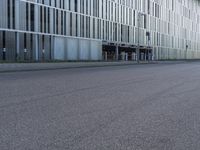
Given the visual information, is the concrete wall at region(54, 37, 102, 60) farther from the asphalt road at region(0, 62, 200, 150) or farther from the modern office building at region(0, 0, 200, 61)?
the asphalt road at region(0, 62, 200, 150)

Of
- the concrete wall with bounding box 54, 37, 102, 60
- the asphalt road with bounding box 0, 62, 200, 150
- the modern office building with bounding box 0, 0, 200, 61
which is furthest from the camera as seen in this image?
the concrete wall with bounding box 54, 37, 102, 60

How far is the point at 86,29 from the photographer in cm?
4869

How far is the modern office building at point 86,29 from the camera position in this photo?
37263mm

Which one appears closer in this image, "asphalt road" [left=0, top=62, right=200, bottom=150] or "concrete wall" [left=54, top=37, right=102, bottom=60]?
"asphalt road" [left=0, top=62, right=200, bottom=150]

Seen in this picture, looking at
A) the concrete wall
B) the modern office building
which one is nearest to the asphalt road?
the modern office building

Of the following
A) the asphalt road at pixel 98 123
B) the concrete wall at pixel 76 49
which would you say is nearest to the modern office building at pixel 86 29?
the concrete wall at pixel 76 49

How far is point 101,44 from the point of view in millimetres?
52031

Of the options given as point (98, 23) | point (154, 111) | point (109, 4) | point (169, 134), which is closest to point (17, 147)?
point (169, 134)

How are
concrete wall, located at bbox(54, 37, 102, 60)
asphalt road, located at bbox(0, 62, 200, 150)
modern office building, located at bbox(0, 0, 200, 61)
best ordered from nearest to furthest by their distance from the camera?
asphalt road, located at bbox(0, 62, 200, 150) < modern office building, located at bbox(0, 0, 200, 61) < concrete wall, located at bbox(54, 37, 102, 60)

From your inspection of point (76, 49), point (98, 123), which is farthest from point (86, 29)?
point (98, 123)

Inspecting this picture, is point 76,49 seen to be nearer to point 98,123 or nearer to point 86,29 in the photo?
point 86,29

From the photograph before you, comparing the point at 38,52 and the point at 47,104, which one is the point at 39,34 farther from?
the point at 47,104

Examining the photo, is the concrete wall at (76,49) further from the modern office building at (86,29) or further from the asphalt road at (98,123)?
the asphalt road at (98,123)

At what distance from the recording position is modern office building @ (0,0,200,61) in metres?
37.3
